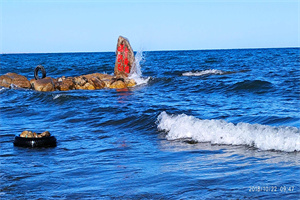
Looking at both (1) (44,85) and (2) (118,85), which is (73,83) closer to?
(1) (44,85)

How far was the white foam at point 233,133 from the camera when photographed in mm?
7176

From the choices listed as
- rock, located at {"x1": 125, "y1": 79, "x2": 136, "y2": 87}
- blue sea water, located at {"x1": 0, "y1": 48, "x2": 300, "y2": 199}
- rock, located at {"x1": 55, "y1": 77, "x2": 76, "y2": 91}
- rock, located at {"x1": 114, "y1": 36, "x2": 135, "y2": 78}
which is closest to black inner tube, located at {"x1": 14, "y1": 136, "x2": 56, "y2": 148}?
blue sea water, located at {"x1": 0, "y1": 48, "x2": 300, "y2": 199}

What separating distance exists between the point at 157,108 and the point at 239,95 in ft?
14.2

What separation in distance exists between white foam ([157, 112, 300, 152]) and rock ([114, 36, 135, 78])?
11412mm

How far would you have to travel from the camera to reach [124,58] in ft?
69.2

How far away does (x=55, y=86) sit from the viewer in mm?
18688

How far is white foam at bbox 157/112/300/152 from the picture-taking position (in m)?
7.18

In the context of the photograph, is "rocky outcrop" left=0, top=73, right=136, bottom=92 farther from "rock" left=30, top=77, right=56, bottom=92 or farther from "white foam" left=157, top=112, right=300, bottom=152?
→ "white foam" left=157, top=112, right=300, bottom=152

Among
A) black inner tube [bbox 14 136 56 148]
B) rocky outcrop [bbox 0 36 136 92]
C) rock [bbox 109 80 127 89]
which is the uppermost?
rocky outcrop [bbox 0 36 136 92]

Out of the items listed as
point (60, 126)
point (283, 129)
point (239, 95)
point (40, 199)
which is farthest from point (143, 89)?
point (40, 199)
